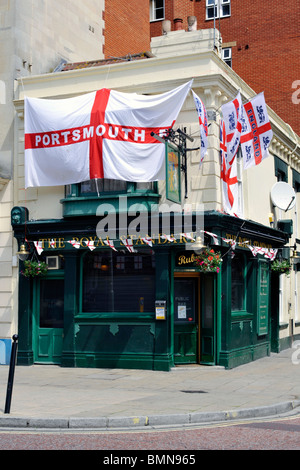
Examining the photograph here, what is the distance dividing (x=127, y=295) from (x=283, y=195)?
6.52 meters

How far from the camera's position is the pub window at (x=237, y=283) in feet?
56.3

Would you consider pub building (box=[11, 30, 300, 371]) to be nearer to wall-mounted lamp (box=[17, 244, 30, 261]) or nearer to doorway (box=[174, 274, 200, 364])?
doorway (box=[174, 274, 200, 364])

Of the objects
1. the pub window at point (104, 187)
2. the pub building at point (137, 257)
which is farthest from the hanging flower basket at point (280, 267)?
the pub window at point (104, 187)

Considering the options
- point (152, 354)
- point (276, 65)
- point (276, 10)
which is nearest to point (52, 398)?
point (152, 354)

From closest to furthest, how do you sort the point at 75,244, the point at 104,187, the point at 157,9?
the point at 75,244 → the point at 104,187 → the point at 157,9

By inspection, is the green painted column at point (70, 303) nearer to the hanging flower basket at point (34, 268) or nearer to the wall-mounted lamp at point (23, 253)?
the hanging flower basket at point (34, 268)

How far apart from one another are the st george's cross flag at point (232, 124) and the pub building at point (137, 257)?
0.35 m

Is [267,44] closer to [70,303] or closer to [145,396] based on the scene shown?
[70,303]

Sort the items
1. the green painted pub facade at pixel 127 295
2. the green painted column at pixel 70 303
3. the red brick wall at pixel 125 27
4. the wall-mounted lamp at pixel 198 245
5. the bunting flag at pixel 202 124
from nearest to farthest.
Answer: the bunting flag at pixel 202 124
the wall-mounted lamp at pixel 198 245
the green painted pub facade at pixel 127 295
the green painted column at pixel 70 303
the red brick wall at pixel 125 27

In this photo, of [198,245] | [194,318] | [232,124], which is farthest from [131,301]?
[232,124]

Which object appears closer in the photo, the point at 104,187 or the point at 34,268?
the point at 104,187

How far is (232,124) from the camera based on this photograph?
52.0ft

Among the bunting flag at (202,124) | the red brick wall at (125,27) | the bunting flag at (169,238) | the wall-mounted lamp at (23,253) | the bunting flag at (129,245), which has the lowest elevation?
the wall-mounted lamp at (23,253)

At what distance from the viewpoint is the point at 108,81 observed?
1662 cm
